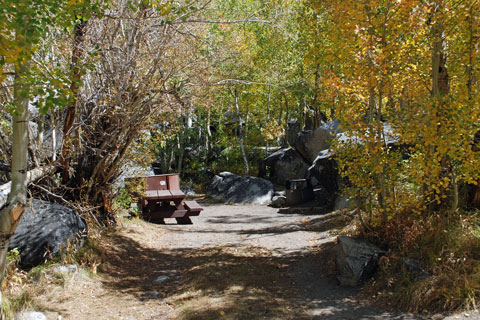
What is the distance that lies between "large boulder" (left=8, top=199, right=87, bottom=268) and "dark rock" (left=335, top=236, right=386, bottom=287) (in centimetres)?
379

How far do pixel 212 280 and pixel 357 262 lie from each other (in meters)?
1.95

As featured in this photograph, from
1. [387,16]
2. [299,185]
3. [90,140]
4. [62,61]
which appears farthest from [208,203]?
[387,16]

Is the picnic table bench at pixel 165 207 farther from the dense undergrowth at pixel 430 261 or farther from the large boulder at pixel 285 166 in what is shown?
the large boulder at pixel 285 166

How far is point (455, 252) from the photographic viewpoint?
4863 millimetres

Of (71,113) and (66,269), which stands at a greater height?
(71,113)

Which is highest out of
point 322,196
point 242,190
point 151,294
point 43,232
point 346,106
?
point 346,106

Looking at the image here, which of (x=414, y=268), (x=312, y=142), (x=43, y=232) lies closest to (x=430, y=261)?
(x=414, y=268)

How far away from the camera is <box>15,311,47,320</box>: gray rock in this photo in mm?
4273

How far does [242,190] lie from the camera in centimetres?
1589

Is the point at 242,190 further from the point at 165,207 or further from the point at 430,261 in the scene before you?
the point at 430,261

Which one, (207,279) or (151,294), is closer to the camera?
(151,294)

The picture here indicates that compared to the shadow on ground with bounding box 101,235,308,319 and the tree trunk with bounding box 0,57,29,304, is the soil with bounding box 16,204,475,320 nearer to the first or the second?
the shadow on ground with bounding box 101,235,308,319

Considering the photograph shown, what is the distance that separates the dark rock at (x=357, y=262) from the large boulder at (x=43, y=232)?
3.79 m

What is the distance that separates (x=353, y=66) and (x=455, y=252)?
2.65 metres
